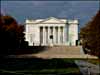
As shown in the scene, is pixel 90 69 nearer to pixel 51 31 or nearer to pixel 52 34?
pixel 52 34

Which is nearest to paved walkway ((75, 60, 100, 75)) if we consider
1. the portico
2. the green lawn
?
the green lawn

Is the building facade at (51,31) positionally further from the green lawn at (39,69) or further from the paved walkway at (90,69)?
the paved walkway at (90,69)

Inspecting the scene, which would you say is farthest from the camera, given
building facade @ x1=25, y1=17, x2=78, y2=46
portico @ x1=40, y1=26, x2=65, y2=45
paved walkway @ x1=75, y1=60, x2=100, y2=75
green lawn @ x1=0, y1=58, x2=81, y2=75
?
portico @ x1=40, y1=26, x2=65, y2=45

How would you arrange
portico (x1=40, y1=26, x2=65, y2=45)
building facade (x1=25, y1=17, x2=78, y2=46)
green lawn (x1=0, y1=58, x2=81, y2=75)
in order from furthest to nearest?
portico (x1=40, y1=26, x2=65, y2=45)
building facade (x1=25, y1=17, x2=78, y2=46)
green lawn (x1=0, y1=58, x2=81, y2=75)

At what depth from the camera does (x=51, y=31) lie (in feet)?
477

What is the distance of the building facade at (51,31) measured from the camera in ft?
470

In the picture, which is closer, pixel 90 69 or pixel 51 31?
pixel 90 69

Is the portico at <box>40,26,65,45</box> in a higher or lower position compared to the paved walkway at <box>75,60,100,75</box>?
lower

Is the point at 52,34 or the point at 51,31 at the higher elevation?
the point at 51,31

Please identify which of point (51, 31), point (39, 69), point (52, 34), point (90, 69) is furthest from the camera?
point (51, 31)

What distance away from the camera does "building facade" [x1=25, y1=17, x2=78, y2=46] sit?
470 feet

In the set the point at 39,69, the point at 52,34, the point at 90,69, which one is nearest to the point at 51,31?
the point at 52,34

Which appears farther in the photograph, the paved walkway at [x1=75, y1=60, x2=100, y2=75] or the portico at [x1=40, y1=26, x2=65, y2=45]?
the portico at [x1=40, y1=26, x2=65, y2=45]

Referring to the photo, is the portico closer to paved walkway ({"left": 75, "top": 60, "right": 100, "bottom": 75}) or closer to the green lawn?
the green lawn
